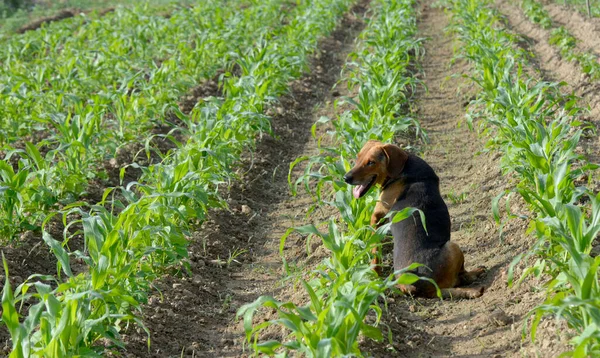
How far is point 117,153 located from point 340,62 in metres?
5.41

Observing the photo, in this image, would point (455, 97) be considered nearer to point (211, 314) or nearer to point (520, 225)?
point (520, 225)

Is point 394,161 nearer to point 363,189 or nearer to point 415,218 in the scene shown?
point 363,189

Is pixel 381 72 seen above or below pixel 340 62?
above

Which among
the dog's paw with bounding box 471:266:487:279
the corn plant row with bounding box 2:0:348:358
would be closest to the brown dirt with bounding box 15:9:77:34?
the corn plant row with bounding box 2:0:348:358

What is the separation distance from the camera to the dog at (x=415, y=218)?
15.3 ft

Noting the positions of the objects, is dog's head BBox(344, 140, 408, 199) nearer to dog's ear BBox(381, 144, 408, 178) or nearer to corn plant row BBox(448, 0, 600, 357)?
dog's ear BBox(381, 144, 408, 178)

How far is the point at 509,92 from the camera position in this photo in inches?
275

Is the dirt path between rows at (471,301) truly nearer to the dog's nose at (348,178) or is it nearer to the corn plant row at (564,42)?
the dog's nose at (348,178)

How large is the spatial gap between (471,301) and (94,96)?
430 cm

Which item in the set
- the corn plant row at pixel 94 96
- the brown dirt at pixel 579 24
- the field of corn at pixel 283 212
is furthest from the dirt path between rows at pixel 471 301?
the brown dirt at pixel 579 24

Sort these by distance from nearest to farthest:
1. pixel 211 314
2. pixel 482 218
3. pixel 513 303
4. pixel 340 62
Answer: pixel 513 303 → pixel 211 314 → pixel 482 218 → pixel 340 62

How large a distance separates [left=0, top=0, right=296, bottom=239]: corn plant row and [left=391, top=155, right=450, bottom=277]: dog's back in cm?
261

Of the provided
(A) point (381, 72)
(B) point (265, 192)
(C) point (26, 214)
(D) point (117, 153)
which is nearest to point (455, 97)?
(A) point (381, 72)

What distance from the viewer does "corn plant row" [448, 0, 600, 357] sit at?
346 centimetres
